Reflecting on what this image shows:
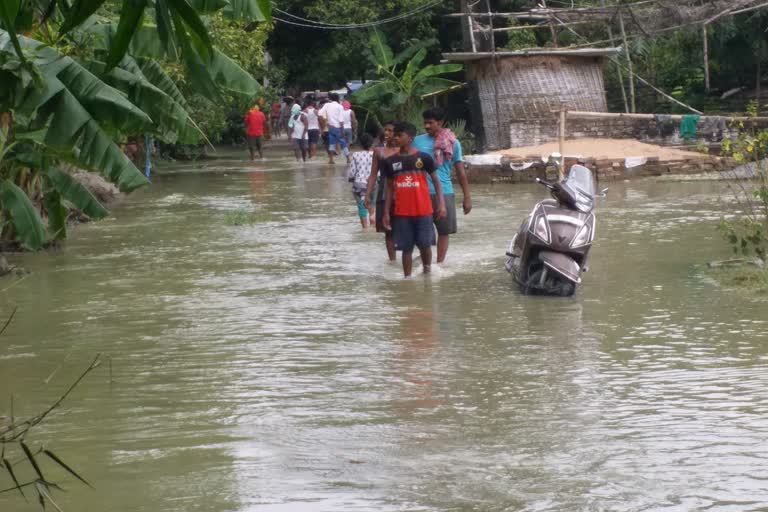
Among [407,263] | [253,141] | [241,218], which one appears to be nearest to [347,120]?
[253,141]

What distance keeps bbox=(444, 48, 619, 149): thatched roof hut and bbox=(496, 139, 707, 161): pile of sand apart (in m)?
1.01

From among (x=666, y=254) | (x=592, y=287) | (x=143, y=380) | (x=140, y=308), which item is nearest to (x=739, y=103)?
(x=666, y=254)

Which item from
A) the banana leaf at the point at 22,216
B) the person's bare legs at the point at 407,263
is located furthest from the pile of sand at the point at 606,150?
the banana leaf at the point at 22,216

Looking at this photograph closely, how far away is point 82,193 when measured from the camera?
10.4 m

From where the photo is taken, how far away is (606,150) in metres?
22.8

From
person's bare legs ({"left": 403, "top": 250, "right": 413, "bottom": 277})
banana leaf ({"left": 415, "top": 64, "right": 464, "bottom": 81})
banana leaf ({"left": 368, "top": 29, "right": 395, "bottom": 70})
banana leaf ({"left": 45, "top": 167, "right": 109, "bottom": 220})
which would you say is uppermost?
banana leaf ({"left": 368, "top": 29, "right": 395, "bottom": 70})

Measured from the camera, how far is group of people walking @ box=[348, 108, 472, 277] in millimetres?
11023

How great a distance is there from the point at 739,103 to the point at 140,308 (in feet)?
66.3

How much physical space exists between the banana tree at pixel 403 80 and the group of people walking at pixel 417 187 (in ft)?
51.1

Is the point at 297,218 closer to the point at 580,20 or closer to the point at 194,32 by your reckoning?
the point at 580,20

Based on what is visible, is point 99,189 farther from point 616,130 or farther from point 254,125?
point 254,125

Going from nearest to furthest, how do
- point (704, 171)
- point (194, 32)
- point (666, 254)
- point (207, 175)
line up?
point (194, 32)
point (666, 254)
point (704, 171)
point (207, 175)

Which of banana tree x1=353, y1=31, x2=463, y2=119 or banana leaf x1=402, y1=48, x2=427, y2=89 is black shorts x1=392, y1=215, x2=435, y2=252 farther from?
banana leaf x1=402, y1=48, x2=427, y2=89

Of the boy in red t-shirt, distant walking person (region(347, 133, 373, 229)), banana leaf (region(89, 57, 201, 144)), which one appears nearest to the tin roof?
distant walking person (region(347, 133, 373, 229))
